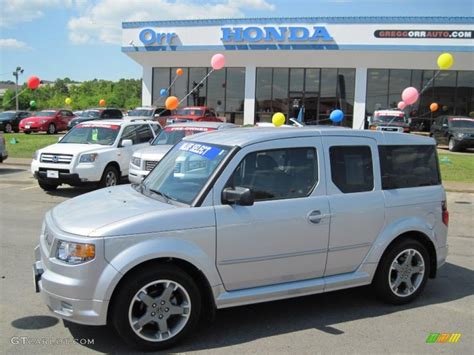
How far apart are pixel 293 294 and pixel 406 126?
78.9 ft

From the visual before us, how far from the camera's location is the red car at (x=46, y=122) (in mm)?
30141

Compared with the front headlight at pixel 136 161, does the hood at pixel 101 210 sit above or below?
above

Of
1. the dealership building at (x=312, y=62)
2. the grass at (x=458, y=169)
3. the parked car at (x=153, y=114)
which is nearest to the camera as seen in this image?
the grass at (x=458, y=169)

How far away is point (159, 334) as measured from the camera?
13.4 ft

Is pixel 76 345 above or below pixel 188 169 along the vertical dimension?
below

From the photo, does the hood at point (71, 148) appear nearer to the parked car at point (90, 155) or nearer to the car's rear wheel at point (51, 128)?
the parked car at point (90, 155)

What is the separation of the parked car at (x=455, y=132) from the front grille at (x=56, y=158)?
18648 millimetres

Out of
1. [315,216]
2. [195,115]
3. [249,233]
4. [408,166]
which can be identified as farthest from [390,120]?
[249,233]

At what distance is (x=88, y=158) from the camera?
38.3 ft

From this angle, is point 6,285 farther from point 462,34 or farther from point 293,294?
point 462,34

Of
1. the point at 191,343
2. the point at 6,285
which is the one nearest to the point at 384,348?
the point at 191,343

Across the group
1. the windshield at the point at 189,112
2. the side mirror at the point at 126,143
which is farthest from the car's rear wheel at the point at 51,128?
the side mirror at the point at 126,143

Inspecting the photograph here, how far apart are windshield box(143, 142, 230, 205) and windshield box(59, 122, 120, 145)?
7.80m

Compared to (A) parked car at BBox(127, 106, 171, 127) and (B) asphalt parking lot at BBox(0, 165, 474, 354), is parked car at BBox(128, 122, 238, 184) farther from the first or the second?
(A) parked car at BBox(127, 106, 171, 127)
